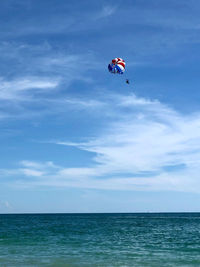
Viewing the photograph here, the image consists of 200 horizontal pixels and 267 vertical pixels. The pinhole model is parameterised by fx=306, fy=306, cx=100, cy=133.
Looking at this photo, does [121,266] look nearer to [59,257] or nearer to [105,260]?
[105,260]

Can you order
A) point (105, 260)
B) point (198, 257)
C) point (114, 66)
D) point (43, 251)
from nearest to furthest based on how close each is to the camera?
point (105, 260), point (198, 257), point (43, 251), point (114, 66)

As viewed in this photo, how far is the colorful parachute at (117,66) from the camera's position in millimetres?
39312

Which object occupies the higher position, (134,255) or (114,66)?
(114,66)

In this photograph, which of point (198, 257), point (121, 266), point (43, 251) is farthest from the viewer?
point (43, 251)

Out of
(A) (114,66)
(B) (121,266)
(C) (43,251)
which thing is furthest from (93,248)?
(A) (114,66)

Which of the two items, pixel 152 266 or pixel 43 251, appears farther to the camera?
pixel 43 251

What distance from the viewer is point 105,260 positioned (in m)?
27.0

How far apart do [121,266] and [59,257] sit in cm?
682

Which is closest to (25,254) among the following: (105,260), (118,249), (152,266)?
(105,260)

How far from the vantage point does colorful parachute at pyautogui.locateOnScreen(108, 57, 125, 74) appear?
39.3 meters

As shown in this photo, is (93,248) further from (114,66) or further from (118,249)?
(114,66)

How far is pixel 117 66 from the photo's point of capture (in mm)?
39531

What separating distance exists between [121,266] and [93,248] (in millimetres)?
10295

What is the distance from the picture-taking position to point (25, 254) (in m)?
29.5
